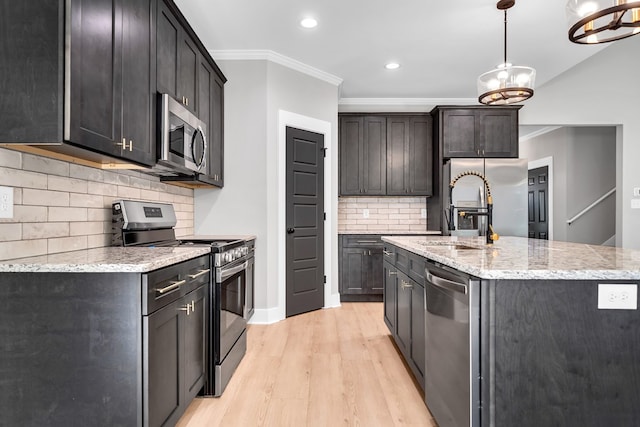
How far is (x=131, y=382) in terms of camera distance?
140cm

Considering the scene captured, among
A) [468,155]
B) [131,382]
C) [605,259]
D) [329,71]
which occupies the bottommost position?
[131,382]

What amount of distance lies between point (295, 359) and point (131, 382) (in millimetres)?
1578

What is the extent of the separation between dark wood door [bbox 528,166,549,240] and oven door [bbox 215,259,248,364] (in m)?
5.84

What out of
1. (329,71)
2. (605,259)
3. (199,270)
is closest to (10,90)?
(199,270)

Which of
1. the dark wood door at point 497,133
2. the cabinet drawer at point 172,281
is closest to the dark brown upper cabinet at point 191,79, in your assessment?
the cabinet drawer at point 172,281

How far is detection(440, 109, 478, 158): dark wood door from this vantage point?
4.89 m

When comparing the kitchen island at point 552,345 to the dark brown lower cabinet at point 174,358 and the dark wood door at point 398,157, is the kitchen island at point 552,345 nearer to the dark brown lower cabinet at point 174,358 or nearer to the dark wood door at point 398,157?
the dark brown lower cabinet at point 174,358

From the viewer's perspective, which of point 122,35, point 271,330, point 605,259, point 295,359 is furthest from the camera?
point 271,330

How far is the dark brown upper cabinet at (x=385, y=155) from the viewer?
5.07 m

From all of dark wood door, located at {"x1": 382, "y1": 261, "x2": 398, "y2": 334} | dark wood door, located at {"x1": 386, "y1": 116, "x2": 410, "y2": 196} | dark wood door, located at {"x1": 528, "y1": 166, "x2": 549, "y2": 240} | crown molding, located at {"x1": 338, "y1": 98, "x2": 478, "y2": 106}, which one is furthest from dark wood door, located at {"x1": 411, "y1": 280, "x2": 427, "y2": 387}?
dark wood door, located at {"x1": 528, "y1": 166, "x2": 549, "y2": 240}

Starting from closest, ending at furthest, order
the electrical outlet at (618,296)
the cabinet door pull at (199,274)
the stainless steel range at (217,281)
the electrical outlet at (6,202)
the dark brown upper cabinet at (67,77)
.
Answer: the electrical outlet at (618,296), the dark brown upper cabinet at (67,77), the electrical outlet at (6,202), the cabinet door pull at (199,274), the stainless steel range at (217,281)

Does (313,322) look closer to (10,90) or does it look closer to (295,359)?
(295,359)

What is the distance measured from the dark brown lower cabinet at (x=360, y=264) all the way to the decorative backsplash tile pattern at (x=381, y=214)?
594 mm

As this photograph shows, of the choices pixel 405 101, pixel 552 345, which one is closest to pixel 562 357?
pixel 552 345
